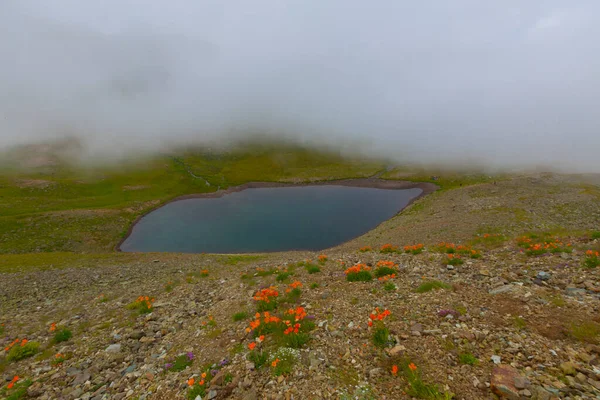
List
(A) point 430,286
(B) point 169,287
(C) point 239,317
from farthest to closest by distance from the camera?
(B) point 169,287, (C) point 239,317, (A) point 430,286

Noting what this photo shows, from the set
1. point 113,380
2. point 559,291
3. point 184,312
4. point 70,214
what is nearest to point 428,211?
point 559,291

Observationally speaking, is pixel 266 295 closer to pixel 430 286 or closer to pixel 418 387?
pixel 430 286

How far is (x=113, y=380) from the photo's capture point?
1108cm

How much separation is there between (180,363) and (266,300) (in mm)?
4778

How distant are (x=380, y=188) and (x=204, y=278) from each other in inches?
4516

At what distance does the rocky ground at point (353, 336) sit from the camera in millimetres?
7828

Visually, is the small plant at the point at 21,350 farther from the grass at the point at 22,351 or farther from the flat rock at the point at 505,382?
the flat rock at the point at 505,382

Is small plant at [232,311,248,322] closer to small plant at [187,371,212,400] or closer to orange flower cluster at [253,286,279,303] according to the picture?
orange flower cluster at [253,286,279,303]

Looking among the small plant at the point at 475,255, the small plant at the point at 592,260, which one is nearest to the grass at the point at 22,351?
the small plant at the point at 475,255

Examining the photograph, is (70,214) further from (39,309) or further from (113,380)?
(113,380)

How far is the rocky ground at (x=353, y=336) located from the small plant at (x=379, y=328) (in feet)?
0.33

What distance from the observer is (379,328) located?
10258 mm

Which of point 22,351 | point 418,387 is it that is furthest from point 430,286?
point 22,351

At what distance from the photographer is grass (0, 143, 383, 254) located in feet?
238
